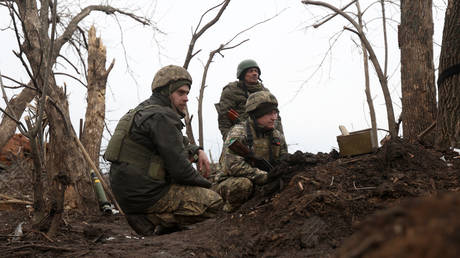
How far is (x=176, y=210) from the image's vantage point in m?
4.65

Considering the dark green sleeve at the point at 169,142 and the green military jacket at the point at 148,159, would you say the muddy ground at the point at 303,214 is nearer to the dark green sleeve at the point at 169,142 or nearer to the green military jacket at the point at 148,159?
the green military jacket at the point at 148,159

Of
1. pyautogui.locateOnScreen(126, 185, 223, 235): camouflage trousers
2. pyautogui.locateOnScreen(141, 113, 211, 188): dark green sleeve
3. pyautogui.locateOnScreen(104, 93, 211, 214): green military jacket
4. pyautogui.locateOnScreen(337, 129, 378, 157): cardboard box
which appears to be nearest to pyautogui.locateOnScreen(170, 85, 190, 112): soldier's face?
pyautogui.locateOnScreen(104, 93, 211, 214): green military jacket

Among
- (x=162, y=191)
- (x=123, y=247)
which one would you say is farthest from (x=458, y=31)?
(x=123, y=247)

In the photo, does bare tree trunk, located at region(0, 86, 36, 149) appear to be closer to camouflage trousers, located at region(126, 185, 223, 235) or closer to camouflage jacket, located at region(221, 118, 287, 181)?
camouflage jacket, located at region(221, 118, 287, 181)

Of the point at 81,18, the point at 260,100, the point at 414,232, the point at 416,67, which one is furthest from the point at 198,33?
the point at 414,232

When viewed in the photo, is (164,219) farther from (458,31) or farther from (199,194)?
(458,31)

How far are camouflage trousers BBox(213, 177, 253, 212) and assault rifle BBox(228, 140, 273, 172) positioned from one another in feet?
0.81

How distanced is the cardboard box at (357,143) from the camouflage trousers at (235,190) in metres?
1.15

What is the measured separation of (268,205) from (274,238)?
31.0 inches

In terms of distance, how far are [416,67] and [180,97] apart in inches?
128

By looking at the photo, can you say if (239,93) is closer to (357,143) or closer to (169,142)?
(357,143)

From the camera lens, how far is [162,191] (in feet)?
14.9

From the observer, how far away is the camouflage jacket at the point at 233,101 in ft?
22.7

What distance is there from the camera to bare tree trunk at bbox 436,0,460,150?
4703 millimetres
